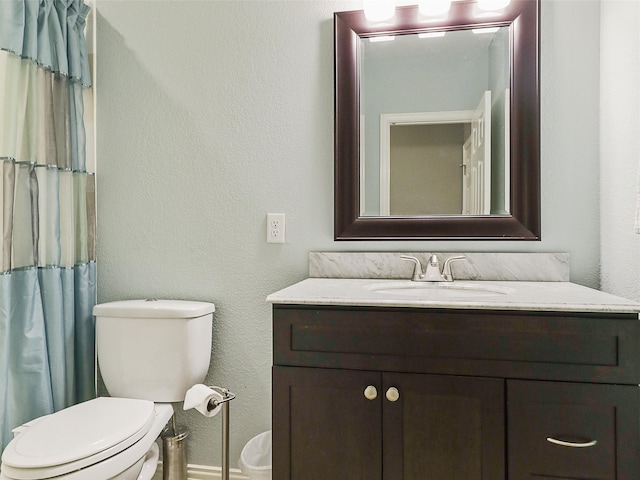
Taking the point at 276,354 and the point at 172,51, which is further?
the point at 172,51

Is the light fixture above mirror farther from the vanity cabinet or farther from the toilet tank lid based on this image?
the toilet tank lid

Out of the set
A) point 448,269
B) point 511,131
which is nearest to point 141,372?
point 448,269

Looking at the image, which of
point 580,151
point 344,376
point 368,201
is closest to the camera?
point 344,376

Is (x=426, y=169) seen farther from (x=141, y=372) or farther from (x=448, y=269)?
(x=141, y=372)

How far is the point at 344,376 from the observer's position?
1.26 m

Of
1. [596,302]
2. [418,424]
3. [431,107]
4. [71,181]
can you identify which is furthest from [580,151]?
[71,181]

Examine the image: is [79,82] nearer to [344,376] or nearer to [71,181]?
[71,181]

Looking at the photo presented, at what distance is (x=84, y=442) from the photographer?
4.18ft

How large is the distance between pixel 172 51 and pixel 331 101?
748 mm

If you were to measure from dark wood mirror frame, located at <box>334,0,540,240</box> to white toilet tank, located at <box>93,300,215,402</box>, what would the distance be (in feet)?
2.26

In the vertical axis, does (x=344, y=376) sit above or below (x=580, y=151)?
below

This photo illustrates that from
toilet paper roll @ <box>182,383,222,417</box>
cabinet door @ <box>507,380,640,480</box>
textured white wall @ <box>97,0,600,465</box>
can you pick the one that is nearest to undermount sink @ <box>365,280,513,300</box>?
textured white wall @ <box>97,0,600,465</box>

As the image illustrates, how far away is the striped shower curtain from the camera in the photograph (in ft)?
5.17

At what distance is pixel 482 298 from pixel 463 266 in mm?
459
